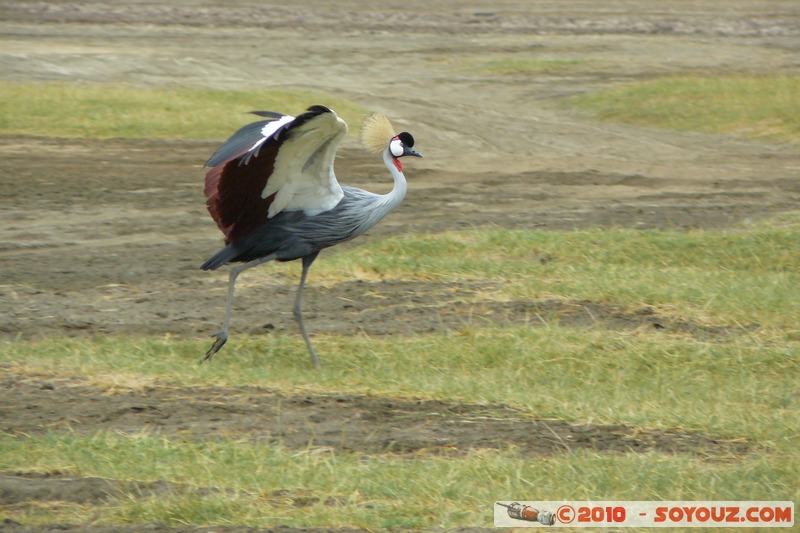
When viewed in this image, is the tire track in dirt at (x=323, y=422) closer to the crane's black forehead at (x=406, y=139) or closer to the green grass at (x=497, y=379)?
the green grass at (x=497, y=379)

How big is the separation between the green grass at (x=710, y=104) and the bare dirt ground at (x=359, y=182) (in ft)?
1.72

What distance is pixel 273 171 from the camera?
6215mm

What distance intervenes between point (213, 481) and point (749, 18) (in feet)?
88.6

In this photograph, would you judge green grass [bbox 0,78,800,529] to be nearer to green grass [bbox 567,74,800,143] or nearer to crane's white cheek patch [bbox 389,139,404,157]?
crane's white cheek patch [bbox 389,139,404,157]

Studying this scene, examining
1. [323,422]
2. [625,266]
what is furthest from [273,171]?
[625,266]

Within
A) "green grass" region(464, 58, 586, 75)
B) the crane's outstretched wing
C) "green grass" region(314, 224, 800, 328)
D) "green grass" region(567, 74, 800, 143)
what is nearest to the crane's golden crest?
the crane's outstretched wing

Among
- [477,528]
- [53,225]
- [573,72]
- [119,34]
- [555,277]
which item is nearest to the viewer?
[477,528]

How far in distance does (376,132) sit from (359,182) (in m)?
5.61

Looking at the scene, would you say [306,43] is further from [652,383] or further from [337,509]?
[337,509]

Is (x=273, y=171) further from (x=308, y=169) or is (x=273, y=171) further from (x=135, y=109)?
(x=135, y=109)

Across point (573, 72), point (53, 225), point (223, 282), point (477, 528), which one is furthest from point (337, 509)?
point (573, 72)

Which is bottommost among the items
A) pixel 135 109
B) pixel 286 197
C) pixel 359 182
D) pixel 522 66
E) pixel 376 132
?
pixel 522 66

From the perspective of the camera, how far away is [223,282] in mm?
8203

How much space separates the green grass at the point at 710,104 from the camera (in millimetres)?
15648
